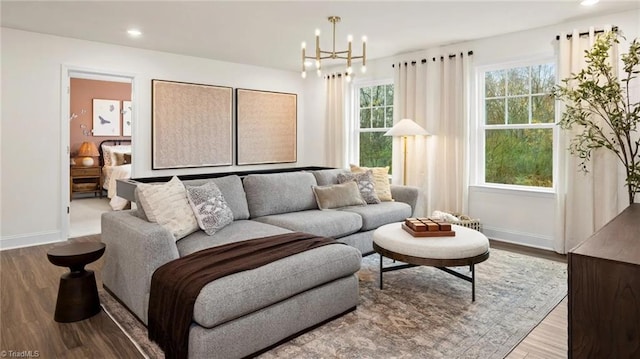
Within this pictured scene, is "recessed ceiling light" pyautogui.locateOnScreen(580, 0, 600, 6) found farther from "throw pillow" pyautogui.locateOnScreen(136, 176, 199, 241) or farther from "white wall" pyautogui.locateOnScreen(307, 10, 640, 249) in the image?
"throw pillow" pyautogui.locateOnScreen(136, 176, 199, 241)

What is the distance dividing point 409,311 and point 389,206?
179 centimetres

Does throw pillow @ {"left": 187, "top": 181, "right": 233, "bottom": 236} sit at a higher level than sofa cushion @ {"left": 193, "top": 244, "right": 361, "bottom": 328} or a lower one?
higher

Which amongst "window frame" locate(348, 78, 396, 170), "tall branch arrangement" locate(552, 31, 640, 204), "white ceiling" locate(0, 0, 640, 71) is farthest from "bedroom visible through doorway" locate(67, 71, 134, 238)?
"tall branch arrangement" locate(552, 31, 640, 204)

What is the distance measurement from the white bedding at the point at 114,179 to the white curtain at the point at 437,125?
473 centimetres

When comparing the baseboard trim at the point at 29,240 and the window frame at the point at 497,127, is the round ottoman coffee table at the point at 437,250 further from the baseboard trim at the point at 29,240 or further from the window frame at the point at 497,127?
the baseboard trim at the point at 29,240

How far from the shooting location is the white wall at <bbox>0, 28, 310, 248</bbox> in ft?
14.5

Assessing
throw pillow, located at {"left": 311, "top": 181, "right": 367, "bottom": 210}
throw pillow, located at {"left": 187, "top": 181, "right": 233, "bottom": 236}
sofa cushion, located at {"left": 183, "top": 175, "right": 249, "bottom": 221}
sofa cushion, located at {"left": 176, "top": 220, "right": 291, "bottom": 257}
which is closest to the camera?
sofa cushion, located at {"left": 176, "top": 220, "right": 291, "bottom": 257}

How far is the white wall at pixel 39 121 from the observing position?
4.41 m

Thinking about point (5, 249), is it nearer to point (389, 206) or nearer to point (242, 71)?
point (242, 71)

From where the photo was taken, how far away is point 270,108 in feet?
21.7

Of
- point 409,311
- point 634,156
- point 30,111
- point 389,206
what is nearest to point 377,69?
point 389,206

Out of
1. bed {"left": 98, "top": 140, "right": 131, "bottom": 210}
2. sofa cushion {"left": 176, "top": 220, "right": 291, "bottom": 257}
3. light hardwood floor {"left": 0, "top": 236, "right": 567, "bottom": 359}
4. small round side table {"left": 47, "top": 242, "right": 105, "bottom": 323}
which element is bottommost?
light hardwood floor {"left": 0, "top": 236, "right": 567, "bottom": 359}

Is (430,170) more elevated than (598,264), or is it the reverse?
(430,170)

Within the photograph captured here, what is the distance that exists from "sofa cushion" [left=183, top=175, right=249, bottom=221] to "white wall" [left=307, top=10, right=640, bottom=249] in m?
2.60
